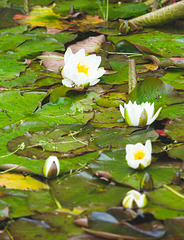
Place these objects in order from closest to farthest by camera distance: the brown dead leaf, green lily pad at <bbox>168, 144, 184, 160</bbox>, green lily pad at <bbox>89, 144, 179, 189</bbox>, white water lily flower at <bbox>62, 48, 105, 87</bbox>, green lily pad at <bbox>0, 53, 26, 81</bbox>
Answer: green lily pad at <bbox>89, 144, 179, 189</bbox>, green lily pad at <bbox>168, 144, 184, 160</bbox>, white water lily flower at <bbox>62, 48, 105, 87</bbox>, green lily pad at <bbox>0, 53, 26, 81</bbox>, the brown dead leaf

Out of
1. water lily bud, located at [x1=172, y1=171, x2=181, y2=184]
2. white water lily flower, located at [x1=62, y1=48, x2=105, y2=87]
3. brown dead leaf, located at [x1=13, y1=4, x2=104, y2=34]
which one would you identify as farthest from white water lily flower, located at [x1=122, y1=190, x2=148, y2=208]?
brown dead leaf, located at [x1=13, y1=4, x2=104, y2=34]

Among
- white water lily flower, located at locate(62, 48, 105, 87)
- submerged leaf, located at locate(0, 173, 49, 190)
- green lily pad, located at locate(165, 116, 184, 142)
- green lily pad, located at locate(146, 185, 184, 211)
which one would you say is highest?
white water lily flower, located at locate(62, 48, 105, 87)

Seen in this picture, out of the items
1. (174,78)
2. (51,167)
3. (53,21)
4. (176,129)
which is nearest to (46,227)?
(51,167)

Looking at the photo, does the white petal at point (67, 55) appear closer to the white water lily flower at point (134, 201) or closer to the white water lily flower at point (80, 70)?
the white water lily flower at point (80, 70)

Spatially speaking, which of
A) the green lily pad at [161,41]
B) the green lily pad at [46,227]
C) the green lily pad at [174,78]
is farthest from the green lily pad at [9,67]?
the green lily pad at [46,227]

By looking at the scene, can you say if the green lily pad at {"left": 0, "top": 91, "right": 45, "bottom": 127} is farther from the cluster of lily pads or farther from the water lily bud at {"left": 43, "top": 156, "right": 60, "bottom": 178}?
the water lily bud at {"left": 43, "top": 156, "right": 60, "bottom": 178}

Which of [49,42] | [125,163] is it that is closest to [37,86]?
[49,42]
